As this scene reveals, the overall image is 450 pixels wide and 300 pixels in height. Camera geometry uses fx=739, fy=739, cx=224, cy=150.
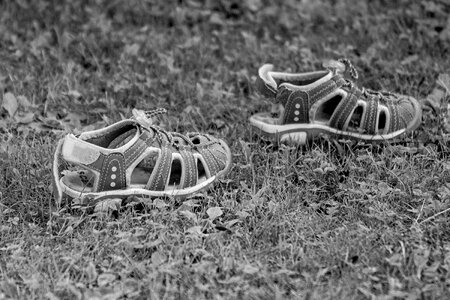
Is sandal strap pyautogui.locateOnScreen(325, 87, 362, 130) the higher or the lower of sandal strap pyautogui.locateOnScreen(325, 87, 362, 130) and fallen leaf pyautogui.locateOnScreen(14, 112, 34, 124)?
the higher

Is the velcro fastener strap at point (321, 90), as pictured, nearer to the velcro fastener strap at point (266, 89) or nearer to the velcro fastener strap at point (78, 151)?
the velcro fastener strap at point (266, 89)

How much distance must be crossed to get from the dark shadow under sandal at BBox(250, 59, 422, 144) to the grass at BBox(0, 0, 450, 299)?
0.30 ft

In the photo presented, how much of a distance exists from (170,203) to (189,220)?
17 centimetres

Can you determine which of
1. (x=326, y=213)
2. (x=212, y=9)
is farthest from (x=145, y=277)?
(x=212, y=9)

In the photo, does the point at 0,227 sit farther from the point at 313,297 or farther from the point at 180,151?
the point at 313,297

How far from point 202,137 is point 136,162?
1.80 feet

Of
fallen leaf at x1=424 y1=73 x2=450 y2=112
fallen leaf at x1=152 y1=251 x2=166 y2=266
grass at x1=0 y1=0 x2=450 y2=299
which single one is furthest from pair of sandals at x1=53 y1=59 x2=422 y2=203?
fallen leaf at x1=152 y1=251 x2=166 y2=266

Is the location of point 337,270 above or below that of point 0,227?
above

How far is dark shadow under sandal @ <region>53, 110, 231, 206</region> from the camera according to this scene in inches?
145

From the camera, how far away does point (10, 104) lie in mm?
4922

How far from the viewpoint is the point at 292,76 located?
4547 mm

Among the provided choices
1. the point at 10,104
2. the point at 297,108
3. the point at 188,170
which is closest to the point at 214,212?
the point at 188,170

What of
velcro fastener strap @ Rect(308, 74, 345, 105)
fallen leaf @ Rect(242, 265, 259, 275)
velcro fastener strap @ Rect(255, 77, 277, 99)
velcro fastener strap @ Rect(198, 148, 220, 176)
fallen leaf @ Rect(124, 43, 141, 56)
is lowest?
fallen leaf @ Rect(124, 43, 141, 56)

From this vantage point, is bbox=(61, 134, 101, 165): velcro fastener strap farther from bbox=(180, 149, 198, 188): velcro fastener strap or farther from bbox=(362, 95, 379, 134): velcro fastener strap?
bbox=(362, 95, 379, 134): velcro fastener strap
